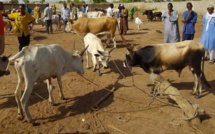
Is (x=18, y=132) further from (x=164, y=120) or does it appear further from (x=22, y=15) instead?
(x=22, y=15)

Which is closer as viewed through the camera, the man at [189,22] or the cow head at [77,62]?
the cow head at [77,62]

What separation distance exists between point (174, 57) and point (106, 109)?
2.21m

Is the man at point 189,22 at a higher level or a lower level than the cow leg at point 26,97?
higher

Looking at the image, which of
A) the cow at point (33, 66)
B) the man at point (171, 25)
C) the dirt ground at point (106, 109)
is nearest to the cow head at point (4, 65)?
the dirt ground at point (106, 109)

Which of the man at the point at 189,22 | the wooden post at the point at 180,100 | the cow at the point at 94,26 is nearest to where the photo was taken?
the wooden post at the point at 180,100

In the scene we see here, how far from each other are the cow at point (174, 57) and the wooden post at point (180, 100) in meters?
0.81

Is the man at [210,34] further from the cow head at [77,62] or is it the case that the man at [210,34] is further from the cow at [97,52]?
the cow head at [77,62]

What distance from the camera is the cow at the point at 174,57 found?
23.9 ft

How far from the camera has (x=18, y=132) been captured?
5.59 metres

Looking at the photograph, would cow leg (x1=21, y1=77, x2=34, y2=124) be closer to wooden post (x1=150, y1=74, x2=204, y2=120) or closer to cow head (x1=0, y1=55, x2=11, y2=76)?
cow head (x1=0, y1=55, x2=11, y2=76)

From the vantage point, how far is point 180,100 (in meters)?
6.21

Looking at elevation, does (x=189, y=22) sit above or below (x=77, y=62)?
above

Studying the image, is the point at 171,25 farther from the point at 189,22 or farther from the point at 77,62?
the point at 77,62

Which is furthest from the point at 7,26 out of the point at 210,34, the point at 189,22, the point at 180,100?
the point at 180,100
